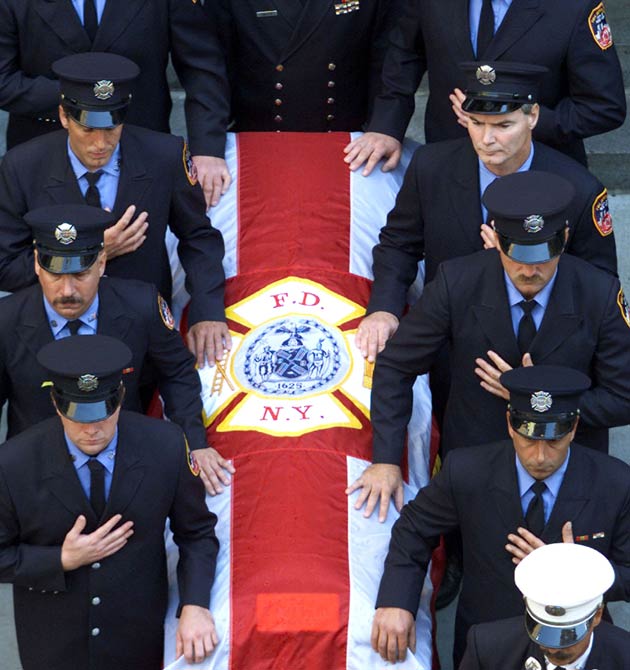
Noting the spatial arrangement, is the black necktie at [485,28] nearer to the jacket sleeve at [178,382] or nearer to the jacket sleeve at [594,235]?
the jacket sleeve at [594,235]

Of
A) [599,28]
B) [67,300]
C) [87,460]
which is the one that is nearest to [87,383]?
[87,460]

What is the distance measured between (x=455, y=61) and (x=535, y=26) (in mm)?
279

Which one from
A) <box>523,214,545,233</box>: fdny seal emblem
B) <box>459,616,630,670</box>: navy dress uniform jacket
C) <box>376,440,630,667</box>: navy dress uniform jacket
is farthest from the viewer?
<box>523,214,545,233</box>: fdny seal emblem

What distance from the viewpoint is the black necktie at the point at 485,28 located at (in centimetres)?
637

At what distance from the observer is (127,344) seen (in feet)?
19.5

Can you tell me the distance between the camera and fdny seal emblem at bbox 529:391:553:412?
17.8 ft

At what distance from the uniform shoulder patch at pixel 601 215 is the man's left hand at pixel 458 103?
1.52 ft

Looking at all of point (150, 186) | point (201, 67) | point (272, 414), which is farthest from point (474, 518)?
point (201, 67)

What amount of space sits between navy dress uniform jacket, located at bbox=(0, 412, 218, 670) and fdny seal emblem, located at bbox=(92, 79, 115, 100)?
983 millimetres

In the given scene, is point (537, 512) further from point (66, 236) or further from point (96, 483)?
point (66, 236)

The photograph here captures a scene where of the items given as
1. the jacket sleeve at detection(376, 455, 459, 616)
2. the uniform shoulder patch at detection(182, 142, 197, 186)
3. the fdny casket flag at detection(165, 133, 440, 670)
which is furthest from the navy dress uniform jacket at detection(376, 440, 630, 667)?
the uniform shoulder patch at detection(182, 142, 197, 186)

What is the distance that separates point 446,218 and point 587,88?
61 centimetres

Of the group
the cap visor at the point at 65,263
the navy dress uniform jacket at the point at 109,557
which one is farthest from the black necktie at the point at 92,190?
the navy dress uniform jacket at the point at 109,557

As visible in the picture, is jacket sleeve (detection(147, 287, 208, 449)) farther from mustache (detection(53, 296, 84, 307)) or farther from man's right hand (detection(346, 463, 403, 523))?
man's right hand (detection(346, 463, 403, 523))
